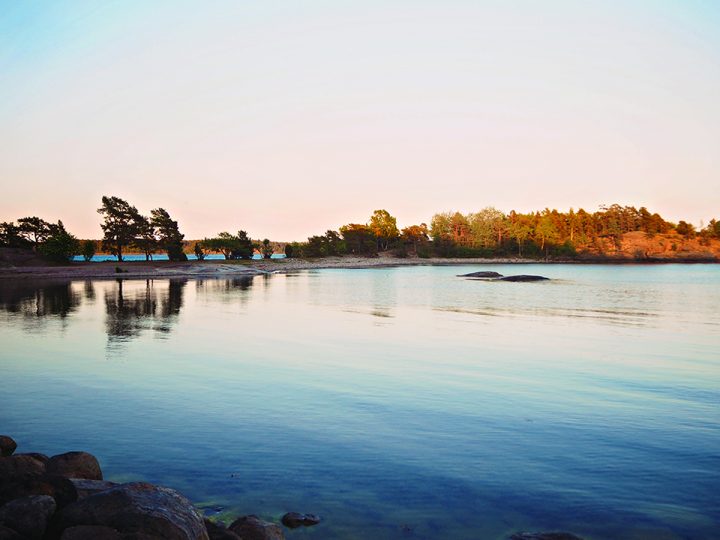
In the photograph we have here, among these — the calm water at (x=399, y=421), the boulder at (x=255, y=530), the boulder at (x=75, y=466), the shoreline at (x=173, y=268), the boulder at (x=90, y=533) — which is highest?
the shoreline at (x=173, y=268)

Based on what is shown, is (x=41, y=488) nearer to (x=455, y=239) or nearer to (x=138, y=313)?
(x=138, y=313)

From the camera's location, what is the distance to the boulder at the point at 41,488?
6332 millimetres

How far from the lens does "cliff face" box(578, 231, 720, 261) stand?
189 meters

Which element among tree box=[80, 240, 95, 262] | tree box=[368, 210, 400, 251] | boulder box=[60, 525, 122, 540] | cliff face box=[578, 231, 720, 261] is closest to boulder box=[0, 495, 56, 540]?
boulder box=[60, 525, 122, 540]

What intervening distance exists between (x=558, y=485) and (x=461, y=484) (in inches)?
61.1

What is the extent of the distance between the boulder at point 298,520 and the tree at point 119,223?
10161 centimetres

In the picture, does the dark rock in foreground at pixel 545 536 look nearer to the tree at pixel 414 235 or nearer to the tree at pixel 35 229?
the tree at pixel 35 229

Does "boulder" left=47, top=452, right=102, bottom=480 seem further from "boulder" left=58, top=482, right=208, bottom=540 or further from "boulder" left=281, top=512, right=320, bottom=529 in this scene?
"boulder" left=281, top=512, right=320, bottom=529

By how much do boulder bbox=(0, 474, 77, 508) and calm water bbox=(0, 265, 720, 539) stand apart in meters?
1.97

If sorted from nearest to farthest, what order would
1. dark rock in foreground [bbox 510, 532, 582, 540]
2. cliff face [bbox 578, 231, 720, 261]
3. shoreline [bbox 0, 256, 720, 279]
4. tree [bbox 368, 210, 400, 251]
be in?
dark rock in foreground [bbox 510, 532, 582, 540] → shoreline [bbox 0, 256, 720, 279] → tree [bbox 368, 210, 400, 251] → cliff face [bbox 578, 231, 720, 261]

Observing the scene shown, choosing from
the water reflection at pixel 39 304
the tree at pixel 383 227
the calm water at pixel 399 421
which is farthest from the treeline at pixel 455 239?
the calm water at pixel 399 421

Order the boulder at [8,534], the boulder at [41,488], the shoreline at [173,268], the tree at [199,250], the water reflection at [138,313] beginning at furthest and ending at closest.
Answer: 1. the tree at [199,250]
2. the shoreline at [173,268]
3. the water reflection at [138,313]
4. the boulder at [41,488]
5. the boulder at [8,534]

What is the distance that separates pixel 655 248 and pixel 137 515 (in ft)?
705

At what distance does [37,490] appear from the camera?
6.36m
